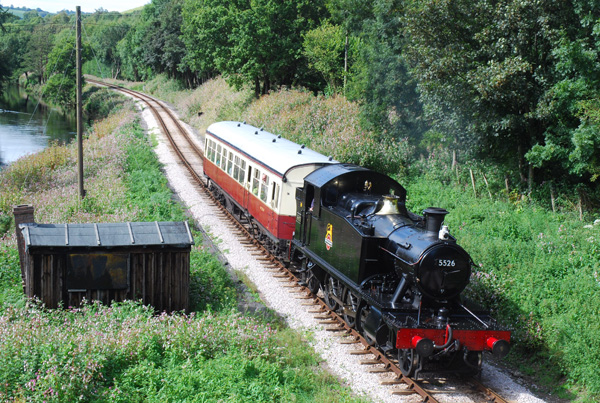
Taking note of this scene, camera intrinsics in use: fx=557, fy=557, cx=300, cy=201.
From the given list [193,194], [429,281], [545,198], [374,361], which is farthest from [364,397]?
[193,194]

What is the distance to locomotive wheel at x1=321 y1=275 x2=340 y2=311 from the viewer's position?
11.8 meters

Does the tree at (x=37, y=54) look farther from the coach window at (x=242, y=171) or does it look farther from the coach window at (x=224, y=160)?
the coach window at (x=242, y=171)

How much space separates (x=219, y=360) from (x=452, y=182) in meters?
12.6

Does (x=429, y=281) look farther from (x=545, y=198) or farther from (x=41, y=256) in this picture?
(x=545, y=198)

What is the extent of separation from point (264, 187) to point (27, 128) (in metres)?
40.2

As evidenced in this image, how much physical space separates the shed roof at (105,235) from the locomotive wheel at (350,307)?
3353mm

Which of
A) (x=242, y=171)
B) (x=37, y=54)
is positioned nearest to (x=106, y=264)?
(x=242, y=171)

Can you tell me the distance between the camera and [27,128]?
4831 centimetres

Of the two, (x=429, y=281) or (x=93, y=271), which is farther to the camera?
(x=93, y=271)

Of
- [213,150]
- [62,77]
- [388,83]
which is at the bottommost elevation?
[213,150]

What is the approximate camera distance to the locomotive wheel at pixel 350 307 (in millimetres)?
10664

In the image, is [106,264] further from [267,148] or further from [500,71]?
[500,71]

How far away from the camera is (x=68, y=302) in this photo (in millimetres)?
10781

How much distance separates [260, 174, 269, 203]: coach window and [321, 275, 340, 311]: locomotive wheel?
158 inches
